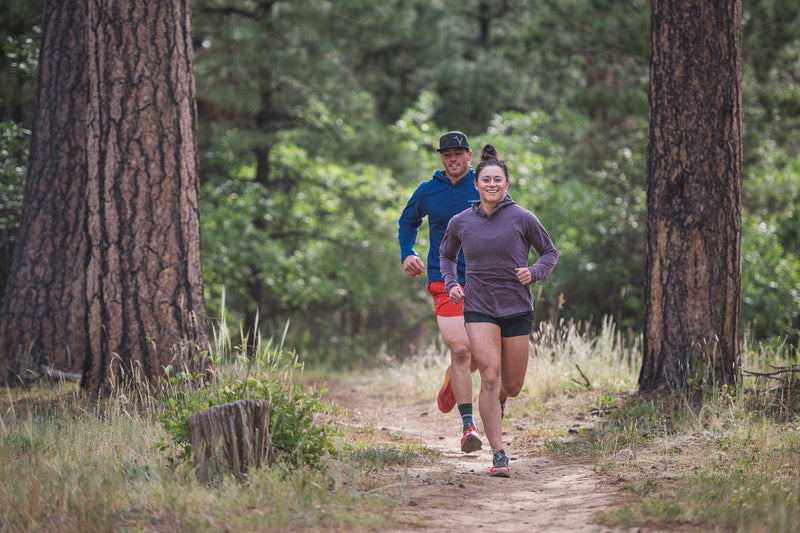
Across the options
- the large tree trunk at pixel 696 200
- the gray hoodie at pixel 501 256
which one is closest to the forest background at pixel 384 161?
the large tree trunk at pixel 696 200

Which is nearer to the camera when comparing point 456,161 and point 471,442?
point 471,442

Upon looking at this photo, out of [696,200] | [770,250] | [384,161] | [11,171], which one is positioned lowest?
[770,250]

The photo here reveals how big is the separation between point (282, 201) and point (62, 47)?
8082 mm

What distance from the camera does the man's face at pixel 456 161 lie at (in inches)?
266

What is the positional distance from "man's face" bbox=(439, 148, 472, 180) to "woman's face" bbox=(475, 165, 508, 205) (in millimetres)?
853

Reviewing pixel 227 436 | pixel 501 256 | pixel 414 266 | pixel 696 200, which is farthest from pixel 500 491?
pixel 696 200

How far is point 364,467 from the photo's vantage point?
5.63m

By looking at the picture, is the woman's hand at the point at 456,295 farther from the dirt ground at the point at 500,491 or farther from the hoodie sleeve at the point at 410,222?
the dirt ground at the point at 500,491

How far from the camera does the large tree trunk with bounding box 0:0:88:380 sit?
925 cm

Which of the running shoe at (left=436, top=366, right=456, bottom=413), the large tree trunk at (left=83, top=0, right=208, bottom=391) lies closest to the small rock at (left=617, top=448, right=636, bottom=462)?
the running shoe at (left=436, top=366, right=456, bottom=413)

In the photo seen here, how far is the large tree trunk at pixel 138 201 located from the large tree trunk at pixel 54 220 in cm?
221

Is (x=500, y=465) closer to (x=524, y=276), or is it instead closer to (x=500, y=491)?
(x=500, y=491)

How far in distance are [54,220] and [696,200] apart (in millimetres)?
7226

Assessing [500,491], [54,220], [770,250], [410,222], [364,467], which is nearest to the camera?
[500,491]
